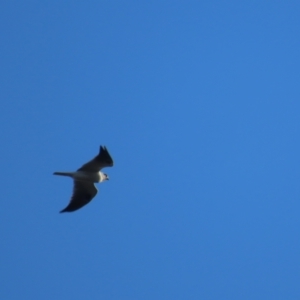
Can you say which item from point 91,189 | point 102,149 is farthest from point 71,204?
point 102,149

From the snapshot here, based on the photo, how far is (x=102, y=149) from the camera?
15.3m

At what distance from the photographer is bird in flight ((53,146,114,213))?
15.6m

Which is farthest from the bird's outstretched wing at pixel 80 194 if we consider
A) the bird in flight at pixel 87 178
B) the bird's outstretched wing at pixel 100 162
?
the bird's outstretched wing at pixel 100 162

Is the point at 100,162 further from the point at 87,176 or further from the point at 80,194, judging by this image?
the point at 80,194

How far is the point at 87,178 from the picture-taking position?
53.0 ft

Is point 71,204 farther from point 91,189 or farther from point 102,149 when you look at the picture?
point 102,149

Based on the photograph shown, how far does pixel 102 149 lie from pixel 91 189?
5.46 ft

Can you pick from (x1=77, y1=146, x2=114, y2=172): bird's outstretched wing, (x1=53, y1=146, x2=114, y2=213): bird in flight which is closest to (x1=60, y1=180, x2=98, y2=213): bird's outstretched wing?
(x1=53, y1=146, x2=114, y2=213): bird in flight

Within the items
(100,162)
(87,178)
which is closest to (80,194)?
(87,178)

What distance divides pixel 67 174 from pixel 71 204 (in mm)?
1019

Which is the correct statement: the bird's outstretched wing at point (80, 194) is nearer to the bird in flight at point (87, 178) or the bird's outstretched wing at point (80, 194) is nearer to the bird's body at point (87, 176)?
the bird in flight at point (87, 178)

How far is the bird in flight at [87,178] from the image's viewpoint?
51.2 ft

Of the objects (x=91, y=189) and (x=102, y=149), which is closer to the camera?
(x=102, y=149)

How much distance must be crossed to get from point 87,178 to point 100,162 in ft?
2.29
